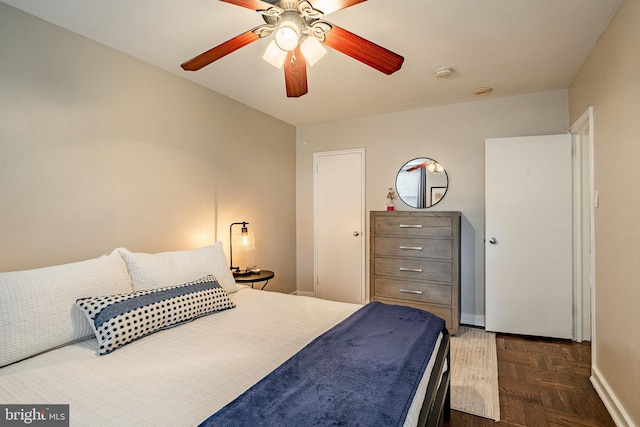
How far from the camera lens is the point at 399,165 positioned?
4.03m

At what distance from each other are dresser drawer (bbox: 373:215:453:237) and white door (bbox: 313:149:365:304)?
2.21ft

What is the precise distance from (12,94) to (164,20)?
955mm

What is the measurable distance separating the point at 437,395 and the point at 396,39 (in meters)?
2.18

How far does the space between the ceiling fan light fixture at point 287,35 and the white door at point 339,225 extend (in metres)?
2.68

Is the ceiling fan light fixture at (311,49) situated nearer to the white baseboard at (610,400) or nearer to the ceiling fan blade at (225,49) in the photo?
the ceiling fan blade at (225,49)

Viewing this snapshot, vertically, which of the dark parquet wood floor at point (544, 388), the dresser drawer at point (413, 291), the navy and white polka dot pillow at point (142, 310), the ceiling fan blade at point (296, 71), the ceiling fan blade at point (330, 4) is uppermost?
the ceiling fan blade at point (330, 4)

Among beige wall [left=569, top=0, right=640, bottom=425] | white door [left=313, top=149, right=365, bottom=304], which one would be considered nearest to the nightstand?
white door [left=313, top=149, right=365, bottom=304]

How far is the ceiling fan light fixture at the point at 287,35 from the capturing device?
5.24ft

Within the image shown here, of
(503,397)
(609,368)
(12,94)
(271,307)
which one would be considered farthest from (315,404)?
(12,94)

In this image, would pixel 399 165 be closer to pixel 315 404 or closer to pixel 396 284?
pixel 396 284

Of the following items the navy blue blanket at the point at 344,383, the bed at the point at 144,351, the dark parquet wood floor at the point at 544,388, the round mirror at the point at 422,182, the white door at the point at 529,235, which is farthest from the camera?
the round mirror at the point at 422,182

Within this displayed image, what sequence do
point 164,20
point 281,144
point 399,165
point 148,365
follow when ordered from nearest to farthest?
point 148,365 → point 164,20 → point 399,165 → point 281,144

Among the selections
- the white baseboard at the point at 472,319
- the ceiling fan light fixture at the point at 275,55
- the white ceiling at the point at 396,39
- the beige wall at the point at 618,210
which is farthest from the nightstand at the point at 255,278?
the beige wall at the point at 618,210

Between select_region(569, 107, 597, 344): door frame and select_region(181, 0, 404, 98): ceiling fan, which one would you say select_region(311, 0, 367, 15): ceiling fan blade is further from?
select_region(569, 107, 597, 344): door frame
